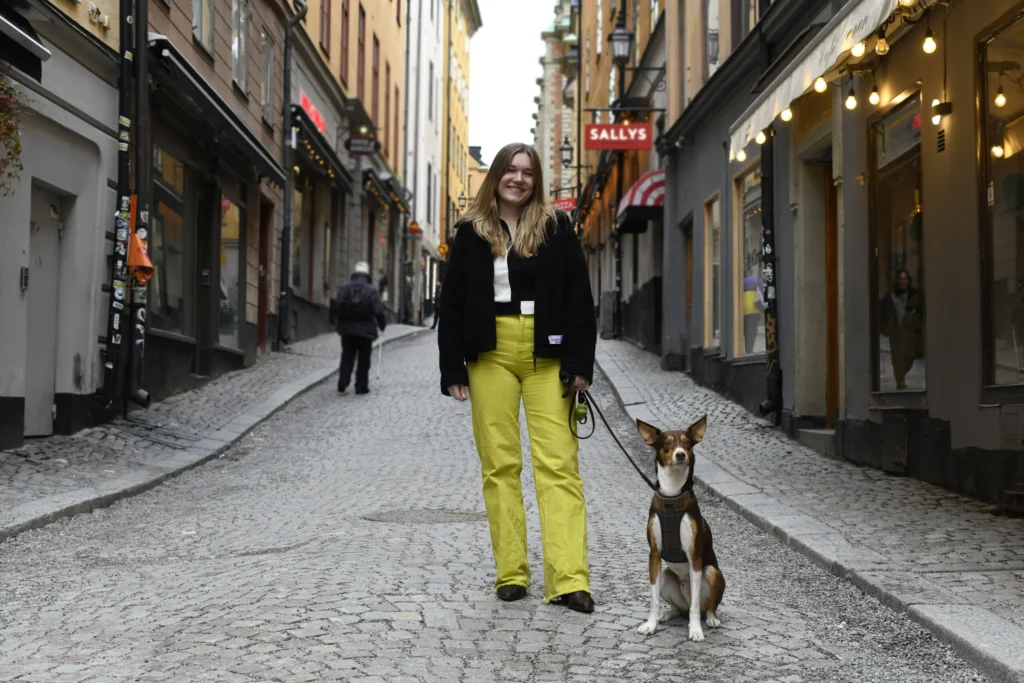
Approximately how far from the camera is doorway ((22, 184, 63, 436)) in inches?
454

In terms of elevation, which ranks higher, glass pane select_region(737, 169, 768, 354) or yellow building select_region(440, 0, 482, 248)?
yellow building select_region(440, 0, 482, 248)

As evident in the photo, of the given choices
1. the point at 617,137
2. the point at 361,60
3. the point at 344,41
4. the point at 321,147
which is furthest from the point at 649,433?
the point at 361,60

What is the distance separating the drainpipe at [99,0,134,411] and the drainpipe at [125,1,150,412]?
0.15 m

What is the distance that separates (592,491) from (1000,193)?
343 cm

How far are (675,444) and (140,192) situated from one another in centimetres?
945

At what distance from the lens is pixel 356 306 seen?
17797mm

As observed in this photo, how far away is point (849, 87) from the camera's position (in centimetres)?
1123

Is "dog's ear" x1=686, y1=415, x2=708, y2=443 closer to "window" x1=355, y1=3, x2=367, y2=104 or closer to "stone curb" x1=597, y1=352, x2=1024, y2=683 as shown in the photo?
"stone curb" x1=597, y1=352, x2=1024, y2=683

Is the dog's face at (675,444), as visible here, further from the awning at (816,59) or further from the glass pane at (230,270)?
the glass pane at (230,270)

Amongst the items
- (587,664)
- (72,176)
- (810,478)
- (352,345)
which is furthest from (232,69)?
(587,664)

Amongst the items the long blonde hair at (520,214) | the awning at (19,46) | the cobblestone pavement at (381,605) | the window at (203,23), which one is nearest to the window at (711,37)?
the window at (203,23)

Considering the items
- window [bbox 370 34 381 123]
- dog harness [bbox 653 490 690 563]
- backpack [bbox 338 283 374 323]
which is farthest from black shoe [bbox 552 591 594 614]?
window [bbox 370 34 381 123]

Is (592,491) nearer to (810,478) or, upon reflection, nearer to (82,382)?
(810,478)

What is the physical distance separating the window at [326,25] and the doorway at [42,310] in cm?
1567
